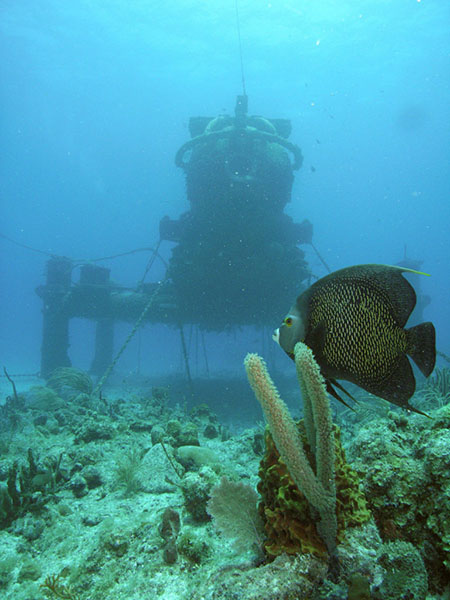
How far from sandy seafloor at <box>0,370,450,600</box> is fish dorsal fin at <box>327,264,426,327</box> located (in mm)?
981

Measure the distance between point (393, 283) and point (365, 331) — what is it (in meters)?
0.27

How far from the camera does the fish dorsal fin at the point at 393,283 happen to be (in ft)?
4.75

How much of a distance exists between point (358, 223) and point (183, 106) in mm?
124759

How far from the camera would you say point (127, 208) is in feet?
565

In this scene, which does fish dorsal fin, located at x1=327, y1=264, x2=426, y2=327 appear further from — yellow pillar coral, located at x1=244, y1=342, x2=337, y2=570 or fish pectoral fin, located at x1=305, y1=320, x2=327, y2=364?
yellow pillar coral, located at x1=244, y1=342, x2=337, y2=570

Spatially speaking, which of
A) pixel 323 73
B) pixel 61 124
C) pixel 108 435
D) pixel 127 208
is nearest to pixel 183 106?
pixel 323 73

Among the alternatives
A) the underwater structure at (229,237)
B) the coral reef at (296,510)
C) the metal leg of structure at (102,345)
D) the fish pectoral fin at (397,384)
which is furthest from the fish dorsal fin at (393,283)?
the metal leg of structure at (102,345)

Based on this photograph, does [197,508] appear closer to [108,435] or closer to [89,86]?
[108,435]

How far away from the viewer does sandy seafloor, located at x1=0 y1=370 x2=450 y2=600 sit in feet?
5.28

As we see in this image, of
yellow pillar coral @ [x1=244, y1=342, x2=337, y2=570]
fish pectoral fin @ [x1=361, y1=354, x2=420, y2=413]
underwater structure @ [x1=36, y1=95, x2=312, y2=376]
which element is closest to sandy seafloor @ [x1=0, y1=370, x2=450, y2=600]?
yellow pillar coral @ [x1=244, y1=342, x2=337, y2=570]

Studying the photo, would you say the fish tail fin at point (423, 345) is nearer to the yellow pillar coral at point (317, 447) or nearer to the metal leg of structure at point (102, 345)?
the yellow pillar coral at point (317, 447)

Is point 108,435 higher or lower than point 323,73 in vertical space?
lower

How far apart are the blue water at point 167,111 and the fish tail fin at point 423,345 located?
15027mm

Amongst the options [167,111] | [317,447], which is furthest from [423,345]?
[167,111]
